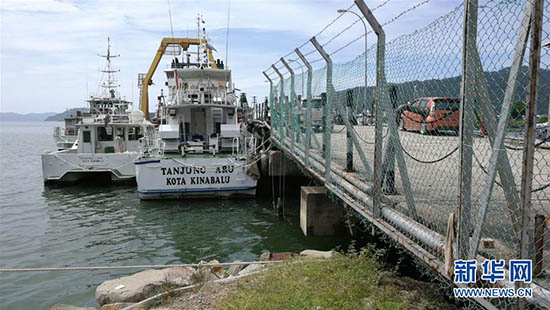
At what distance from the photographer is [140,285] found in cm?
582

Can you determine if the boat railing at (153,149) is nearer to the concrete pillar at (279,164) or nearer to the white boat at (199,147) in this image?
the white boat at (199,147)

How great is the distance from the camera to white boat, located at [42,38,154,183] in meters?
17.5

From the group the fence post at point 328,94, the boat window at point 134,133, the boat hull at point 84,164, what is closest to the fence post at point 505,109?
the fence post at point 328,94

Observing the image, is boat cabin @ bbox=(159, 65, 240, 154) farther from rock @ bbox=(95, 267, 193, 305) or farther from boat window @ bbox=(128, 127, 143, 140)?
rock @ bbox=(95, 267, 193, 305)

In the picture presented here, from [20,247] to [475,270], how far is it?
10528 millimetres

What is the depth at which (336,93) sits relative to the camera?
6.45 metres

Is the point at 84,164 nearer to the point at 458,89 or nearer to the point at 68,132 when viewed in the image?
the point at 68,132

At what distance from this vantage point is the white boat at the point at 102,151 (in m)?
17.5

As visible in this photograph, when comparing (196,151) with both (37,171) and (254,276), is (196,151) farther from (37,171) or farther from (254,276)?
(37,171)

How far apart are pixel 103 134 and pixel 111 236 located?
37.2 feet

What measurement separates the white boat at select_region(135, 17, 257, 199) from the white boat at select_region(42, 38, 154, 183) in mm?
1781

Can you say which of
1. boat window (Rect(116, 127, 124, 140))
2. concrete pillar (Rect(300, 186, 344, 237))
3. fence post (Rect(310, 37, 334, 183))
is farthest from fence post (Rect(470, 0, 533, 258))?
boat window (Rect(116, 127, 124, 140))

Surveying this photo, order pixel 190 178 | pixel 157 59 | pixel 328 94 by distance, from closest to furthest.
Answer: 1. pixel 328 94
2. pixel 190 178
3. pixel 157 59

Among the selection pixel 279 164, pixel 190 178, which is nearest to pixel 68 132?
pixel 190 178
